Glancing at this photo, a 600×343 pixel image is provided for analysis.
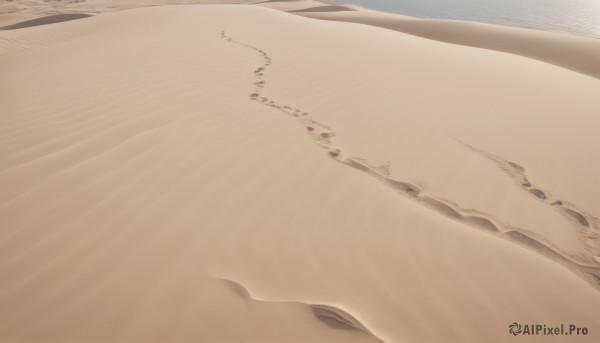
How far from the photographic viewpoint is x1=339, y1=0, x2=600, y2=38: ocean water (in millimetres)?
19359

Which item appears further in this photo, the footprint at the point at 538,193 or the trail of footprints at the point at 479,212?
the footprint at the point at 538,193

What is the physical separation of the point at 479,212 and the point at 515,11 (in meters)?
26.1

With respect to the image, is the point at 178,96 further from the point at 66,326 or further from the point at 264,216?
the point at 66,326

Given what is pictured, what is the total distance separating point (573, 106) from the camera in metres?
5.40

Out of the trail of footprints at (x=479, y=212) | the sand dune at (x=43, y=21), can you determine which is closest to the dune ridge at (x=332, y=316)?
the trail of footprints at (x=479, y=212)

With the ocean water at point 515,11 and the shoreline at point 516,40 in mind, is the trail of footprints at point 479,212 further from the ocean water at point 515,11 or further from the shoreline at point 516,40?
the ocean water at point 515,11

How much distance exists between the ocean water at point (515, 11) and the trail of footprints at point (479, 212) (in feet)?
62.1

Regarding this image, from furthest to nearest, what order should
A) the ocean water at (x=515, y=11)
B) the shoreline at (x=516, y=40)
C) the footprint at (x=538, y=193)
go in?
1. the ocean water at (x=515, y=11)
2. the shoreline at (x=516, y=40)
3. the footprint at (x=538, y=193)

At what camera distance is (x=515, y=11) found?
76.7 ft

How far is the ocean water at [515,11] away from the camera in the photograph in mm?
19359

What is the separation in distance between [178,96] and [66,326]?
10.8ft

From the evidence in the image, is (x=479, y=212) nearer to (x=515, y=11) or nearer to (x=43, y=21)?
(x=43, y=21)

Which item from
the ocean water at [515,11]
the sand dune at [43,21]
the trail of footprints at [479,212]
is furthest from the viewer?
the ocean water at [515,11]

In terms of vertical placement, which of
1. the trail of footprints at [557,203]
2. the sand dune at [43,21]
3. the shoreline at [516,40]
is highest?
the sand dune at [43,21]
